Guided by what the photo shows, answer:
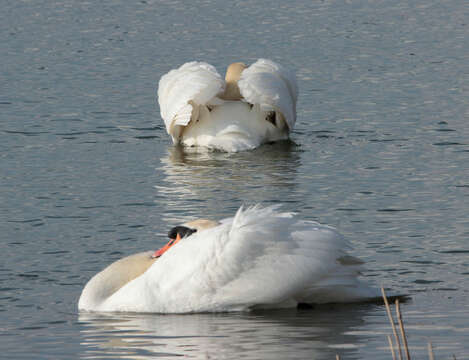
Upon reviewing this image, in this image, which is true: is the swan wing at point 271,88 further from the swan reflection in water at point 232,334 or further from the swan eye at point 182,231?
the swan reflection in water at point 232,334

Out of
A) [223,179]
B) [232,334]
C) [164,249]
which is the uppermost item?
[223,179]

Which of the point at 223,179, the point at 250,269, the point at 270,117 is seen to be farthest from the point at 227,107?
the point at 250,269

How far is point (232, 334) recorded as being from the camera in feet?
27.0

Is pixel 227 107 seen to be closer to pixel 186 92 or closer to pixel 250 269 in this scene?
pixel 186 92

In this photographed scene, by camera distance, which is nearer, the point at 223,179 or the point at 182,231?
the point at 182,231

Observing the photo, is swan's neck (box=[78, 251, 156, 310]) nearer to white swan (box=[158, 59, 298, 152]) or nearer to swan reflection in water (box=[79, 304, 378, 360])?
swan reflection in water (box=[79, 304, 378, 360])

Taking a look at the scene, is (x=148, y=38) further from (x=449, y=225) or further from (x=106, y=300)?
(x=106, y=300)

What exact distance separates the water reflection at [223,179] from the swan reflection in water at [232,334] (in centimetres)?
344

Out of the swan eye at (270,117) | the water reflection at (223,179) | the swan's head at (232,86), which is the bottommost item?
the water reflection at (223,179)

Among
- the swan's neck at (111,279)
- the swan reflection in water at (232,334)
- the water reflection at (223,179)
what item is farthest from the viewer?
the water reflection at (223,179)

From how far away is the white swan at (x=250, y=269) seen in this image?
871 centimetres

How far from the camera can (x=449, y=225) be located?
37.5 ft

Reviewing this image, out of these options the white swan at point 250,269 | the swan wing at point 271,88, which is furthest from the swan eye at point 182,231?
the swan wing at point 271,88

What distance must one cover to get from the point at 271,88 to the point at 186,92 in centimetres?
108
